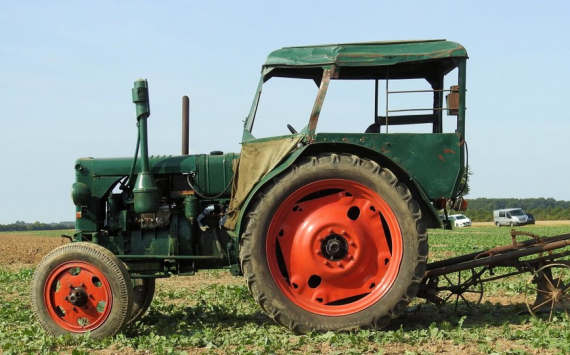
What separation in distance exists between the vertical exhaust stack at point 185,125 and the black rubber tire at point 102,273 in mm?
1983

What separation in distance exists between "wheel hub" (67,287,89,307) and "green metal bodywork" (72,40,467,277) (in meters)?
0.78

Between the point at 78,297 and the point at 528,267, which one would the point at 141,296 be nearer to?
the point at 78,297

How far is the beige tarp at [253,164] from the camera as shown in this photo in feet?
22.3

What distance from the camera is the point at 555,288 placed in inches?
287

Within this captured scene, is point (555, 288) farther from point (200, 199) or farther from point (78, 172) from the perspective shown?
point (78, 172)

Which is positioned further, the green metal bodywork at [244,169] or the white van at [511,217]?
the white van at [511,217]

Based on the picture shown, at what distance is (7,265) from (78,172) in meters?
11.7

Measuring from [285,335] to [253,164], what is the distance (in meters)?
1.85

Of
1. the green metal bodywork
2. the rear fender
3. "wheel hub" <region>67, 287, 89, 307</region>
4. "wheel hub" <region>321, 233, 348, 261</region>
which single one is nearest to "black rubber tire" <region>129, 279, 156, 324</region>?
the green metal bodywork

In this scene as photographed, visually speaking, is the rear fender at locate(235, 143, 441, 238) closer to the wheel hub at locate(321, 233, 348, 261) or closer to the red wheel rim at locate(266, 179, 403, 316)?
the red wheel rim at locate(266, 179, 403, 316)

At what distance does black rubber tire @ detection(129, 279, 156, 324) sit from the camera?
816 cm

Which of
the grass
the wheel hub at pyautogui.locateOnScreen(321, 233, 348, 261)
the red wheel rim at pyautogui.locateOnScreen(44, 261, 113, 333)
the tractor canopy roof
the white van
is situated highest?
the tractor canopy roof

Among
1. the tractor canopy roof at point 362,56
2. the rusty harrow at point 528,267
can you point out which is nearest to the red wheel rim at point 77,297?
the tractor canopy roof at point 362,56

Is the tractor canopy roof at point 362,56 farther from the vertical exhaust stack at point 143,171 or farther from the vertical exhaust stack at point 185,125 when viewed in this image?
the vertical exhaust stack at point 185,125
